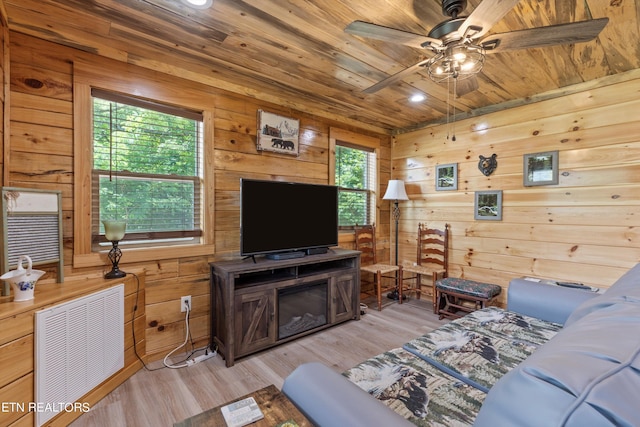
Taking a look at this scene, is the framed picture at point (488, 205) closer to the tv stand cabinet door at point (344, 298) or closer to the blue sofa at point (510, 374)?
the blue sofa at point (510, 374)

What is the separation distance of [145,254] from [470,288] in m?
3.12

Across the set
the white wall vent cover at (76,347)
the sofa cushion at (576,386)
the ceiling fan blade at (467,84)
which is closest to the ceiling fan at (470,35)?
the ceiling fan blade at (467,84)

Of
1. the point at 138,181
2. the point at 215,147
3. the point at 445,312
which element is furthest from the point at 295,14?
the point at 445,312

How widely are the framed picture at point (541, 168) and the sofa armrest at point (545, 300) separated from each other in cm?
139

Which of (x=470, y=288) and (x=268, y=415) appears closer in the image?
(x=268, y=415)

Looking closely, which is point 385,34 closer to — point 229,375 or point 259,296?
point 259,296

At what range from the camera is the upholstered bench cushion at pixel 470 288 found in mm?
2908

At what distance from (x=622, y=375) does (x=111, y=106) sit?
295 cm

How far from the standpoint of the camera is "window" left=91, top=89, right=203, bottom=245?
2.18 m

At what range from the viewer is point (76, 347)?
1.73 metres

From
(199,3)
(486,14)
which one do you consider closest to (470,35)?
(486,14)

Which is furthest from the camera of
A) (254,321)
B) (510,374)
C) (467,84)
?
(254,321)

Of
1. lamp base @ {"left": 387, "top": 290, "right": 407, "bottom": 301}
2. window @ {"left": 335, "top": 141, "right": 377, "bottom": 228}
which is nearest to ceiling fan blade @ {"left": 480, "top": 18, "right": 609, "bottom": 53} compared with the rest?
window @ {"left": 335, "top": 141, "right": 377, "bottom": 228}

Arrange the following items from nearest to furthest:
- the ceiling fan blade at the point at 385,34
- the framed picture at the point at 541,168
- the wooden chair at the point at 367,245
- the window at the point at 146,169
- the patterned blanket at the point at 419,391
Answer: the patterned blanket at the point at 419,391, the ceiling fan blade at the point at 385,34, the window at the point at 146,169, the framed picture at the point at 541,168, the wooden chair at the point at 367,245
